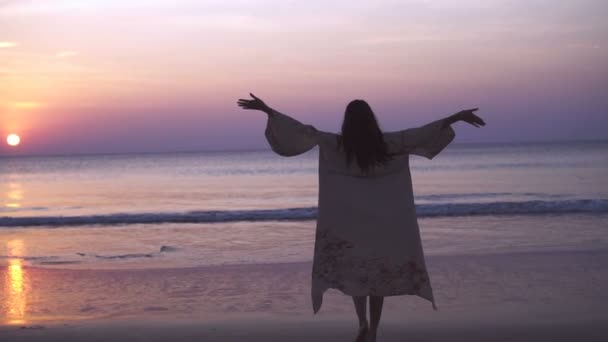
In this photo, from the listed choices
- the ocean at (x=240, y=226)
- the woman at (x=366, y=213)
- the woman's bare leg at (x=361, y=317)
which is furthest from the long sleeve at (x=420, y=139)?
the ocean at (x=240, y=226)

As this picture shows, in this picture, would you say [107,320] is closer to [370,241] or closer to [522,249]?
[370,241]

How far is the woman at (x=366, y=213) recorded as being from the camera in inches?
168

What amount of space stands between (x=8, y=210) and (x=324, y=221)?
791 inches

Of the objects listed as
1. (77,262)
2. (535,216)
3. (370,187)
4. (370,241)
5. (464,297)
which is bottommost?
(535,216)

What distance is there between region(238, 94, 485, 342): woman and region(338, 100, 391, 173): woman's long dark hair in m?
0.03

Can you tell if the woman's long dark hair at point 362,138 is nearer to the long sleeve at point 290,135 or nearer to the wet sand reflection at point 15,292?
the long sleeve at point 290,135

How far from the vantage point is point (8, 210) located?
22000 millimetres

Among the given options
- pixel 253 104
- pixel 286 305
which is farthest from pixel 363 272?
pixel 286 305

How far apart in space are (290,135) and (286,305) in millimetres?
2623

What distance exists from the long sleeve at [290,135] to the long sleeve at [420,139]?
0.47 metres

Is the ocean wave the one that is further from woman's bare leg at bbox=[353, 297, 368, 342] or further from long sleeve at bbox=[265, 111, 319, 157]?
long sleeve at bbox=[265, 111, 319, 157]

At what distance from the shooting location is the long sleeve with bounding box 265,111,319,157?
4293mm

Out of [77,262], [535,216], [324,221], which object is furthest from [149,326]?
[535,216]

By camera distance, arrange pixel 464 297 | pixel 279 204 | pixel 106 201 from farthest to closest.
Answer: pixel 106 201 → pixel 279 204 → pixel 464 297
